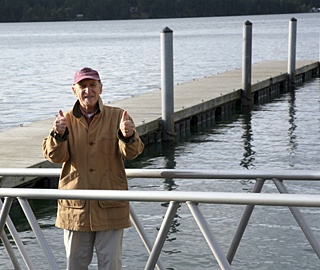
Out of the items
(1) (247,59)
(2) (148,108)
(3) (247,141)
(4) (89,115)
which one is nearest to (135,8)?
(1) (247,59)

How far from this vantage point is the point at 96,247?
4.96 m

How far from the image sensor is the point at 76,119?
16.5ft

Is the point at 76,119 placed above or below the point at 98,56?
above

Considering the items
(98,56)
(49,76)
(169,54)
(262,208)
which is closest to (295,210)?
(262,208)

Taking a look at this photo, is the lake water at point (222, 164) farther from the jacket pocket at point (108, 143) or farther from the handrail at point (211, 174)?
the jacket pocket at point (108, 143)

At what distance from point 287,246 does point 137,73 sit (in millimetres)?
33343

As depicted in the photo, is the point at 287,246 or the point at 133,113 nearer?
the point at 287,246

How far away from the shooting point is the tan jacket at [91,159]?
490 centimetres

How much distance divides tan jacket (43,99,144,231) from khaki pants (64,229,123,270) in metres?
0.06

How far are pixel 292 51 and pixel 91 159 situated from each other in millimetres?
22269

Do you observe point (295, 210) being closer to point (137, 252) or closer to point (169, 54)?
point (137, 252)

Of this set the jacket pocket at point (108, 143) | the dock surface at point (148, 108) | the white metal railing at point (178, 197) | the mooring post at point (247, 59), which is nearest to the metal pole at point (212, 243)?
the white metal railing at point (178, 197)

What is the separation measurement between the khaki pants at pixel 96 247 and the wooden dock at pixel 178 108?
582 cm

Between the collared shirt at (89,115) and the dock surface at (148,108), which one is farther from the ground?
the collared shirt at (89,115)
